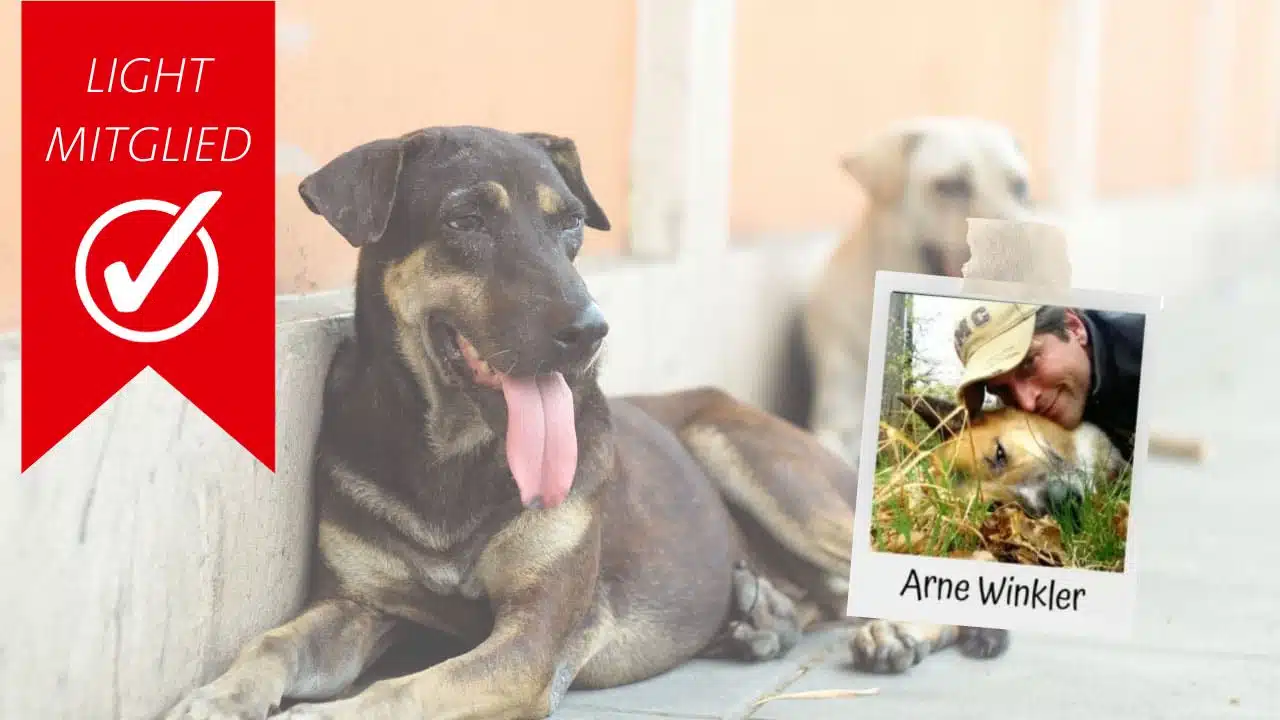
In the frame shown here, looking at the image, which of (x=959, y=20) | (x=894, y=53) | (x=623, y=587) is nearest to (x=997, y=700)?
(x=623, y=587)

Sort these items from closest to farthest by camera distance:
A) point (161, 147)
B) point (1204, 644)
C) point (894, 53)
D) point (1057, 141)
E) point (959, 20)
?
1. point (161, 147)
2. point (1204, 644)
3. point (894, 53)
4. point (959, 20)
5. point (1057, 141)

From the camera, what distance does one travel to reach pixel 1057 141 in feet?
31.1

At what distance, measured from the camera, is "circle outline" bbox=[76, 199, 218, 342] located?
117 inches

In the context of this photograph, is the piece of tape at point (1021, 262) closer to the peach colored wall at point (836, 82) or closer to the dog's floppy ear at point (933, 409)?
the dog's floppy ear at point (933, 409)

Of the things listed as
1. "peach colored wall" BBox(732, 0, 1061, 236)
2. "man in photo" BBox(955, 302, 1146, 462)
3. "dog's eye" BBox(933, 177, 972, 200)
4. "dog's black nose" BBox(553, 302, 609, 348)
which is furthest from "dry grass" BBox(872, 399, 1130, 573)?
"peach colored wall" BBox(732, 0, 1061, 236)

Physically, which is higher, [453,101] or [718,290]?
[453,101]

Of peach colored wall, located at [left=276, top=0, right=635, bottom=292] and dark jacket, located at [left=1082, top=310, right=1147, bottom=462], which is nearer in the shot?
dark jacket, located at [left=1082, top=310, right=1147, bottom=462]

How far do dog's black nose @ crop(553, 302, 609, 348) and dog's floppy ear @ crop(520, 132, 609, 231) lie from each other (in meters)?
0.35

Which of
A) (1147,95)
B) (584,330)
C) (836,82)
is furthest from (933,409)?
(1147,95)

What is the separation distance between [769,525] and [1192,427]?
4.63 m

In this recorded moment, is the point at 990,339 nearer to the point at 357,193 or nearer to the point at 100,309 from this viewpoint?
the point at 357,193

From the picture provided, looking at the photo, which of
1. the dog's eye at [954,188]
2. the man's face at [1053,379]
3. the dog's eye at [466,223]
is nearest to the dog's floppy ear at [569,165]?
the dog's eye at [466,223]

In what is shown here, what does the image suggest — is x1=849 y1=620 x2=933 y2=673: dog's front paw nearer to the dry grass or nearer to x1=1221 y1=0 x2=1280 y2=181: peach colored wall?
the dry grass

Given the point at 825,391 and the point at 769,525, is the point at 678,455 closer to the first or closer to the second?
the point at 769,525
